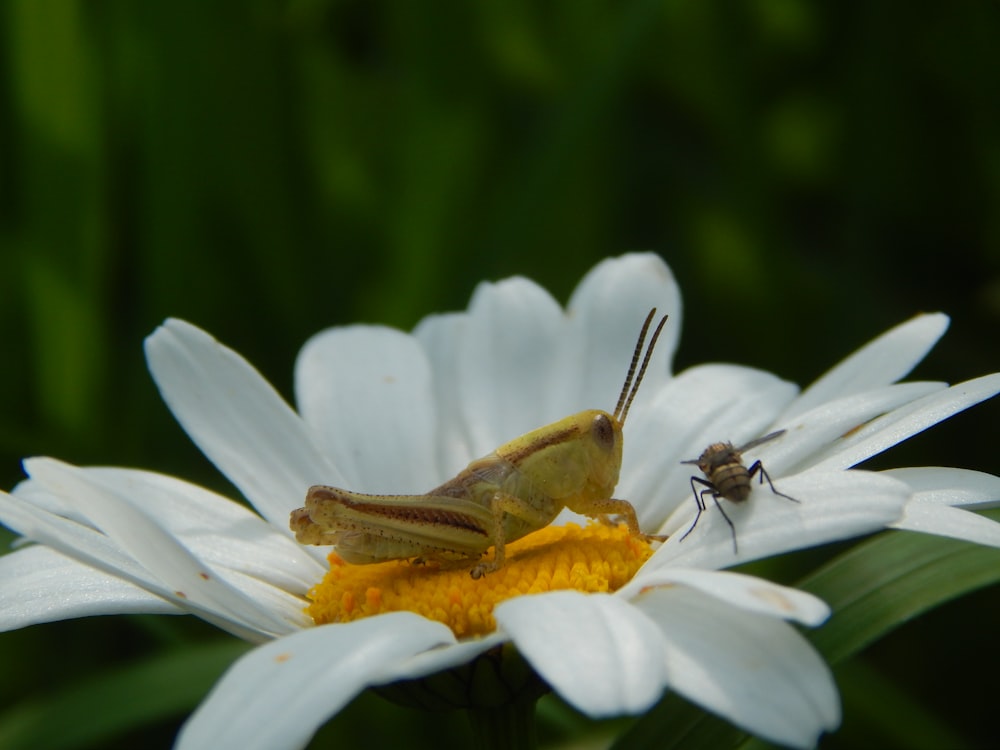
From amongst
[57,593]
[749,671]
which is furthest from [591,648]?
[57,593]

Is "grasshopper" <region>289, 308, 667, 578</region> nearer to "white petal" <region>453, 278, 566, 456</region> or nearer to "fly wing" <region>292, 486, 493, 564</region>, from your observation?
"fly wing" <region>292, 486, 493, 564</region>

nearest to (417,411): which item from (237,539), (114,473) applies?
(237,539)

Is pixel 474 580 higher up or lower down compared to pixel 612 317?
lower down

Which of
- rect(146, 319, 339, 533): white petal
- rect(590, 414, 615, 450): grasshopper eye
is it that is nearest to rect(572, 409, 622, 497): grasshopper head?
rect(590, 414, 615, 450): grasshopper eye

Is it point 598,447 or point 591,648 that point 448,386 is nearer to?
point 598,447

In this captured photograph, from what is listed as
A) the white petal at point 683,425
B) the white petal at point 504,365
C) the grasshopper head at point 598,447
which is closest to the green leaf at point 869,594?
the grasshopper head at point 598,447

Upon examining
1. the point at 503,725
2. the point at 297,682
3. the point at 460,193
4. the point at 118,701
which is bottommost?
the point at 118,701

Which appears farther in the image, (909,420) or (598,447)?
(598,447)
